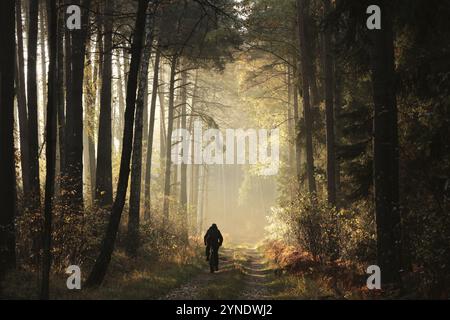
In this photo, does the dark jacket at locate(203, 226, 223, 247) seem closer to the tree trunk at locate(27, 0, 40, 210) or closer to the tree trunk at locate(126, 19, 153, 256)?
the tree trunk at locate(126, 19, 153, 256)

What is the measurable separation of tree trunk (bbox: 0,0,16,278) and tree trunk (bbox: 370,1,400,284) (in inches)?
321

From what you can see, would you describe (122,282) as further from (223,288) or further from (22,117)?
(22,117)

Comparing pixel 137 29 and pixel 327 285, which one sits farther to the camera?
pixel 327 285

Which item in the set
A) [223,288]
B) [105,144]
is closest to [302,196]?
[223,288]

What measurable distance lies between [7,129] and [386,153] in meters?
8.42

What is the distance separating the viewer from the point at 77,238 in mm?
11906

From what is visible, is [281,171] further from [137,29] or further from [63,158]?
[137,29]

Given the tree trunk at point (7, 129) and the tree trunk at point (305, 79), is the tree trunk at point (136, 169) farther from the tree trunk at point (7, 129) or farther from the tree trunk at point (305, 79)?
the tree trunk at point (305, 79)

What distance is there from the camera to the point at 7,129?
11.1 m

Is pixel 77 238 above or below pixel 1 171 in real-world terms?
below

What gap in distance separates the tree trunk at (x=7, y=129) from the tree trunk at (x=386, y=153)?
814 cm

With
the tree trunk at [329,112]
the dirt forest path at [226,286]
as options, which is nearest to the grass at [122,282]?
the dirt forest path at [226,286]
